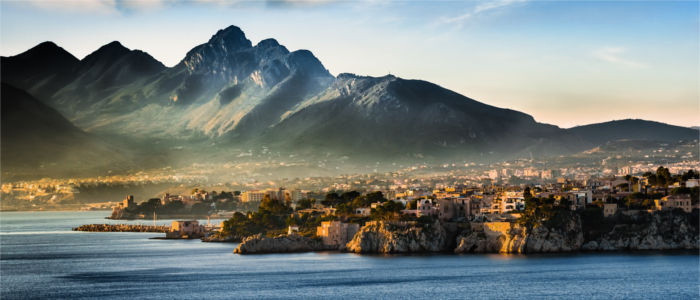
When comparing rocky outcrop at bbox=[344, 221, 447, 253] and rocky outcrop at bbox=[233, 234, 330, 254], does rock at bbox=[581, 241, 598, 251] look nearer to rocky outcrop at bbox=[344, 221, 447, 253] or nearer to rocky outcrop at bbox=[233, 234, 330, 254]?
rocky outcrop at bbox=[344, 221, 447, 253]

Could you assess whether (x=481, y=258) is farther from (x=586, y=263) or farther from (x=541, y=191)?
(x=541, y=191)

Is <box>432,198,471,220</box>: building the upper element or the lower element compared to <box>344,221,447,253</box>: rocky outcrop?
upper

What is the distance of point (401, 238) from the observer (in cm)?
10038

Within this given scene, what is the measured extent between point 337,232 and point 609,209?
91.0 ft

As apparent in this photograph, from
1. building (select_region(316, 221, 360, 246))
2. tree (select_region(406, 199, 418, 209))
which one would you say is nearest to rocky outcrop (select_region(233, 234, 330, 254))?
building (select_region(316, 221, 360, 246))

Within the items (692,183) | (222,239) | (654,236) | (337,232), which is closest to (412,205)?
(337,232)

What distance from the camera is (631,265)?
86.3 metres

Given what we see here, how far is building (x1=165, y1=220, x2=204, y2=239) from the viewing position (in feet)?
467

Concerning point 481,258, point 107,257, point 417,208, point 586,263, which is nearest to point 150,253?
point 107,257

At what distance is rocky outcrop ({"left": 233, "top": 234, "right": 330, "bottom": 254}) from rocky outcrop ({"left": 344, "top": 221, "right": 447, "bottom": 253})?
23.8 feet

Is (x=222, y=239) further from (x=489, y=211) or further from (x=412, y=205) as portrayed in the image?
(x=489, y=211)

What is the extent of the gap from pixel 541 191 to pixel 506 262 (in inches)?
1264

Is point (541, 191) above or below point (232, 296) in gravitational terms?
above

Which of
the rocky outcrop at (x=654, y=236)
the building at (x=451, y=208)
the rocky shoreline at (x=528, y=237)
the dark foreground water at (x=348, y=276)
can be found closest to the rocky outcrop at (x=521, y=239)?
the rocky shoreline at (x=528, y=237)
